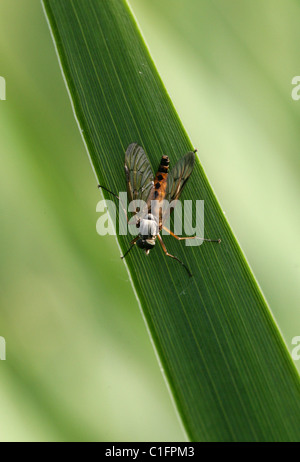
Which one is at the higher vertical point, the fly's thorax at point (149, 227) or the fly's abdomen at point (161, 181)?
the fly's abdomen at point (161, 181)

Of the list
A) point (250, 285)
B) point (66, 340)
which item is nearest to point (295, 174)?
point (250, 285)

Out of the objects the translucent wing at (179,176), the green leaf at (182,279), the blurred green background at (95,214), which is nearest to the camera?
the green leaf at (182,279)

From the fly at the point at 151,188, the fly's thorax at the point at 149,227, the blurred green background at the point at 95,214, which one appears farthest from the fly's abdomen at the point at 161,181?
the blurred green background at the point at 95,214

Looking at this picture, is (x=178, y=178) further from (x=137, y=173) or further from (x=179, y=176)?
(x=137, y=173)

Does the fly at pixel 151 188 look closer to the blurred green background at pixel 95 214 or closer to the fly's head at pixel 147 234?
the fly's head at pixel 147 234

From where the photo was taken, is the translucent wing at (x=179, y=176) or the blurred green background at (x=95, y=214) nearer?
the translucent wing at (x=179, y=176)

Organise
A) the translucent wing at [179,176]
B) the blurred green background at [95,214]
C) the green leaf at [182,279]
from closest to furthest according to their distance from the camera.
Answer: the green leaf at [182,279] → the translucent wing at [179,176] → the blurred green background at [95,214]
